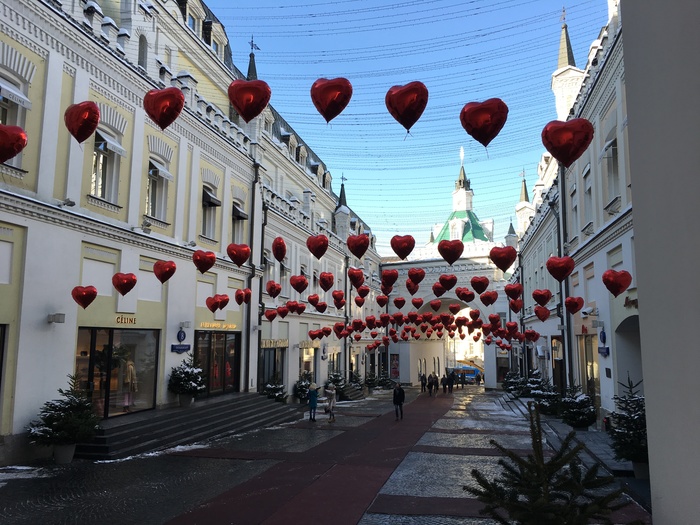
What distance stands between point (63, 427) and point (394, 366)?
137 ft

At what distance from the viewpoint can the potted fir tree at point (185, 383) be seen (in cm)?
1728

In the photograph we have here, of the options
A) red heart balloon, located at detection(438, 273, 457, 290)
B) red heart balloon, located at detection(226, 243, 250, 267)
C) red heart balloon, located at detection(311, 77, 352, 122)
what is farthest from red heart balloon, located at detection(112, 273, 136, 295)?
red heart balloon, located at detection(438, 273, 457, 290)

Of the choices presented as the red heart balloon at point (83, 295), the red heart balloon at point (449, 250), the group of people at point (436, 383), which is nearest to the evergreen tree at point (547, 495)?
the red heart balloon at point (449, 250)

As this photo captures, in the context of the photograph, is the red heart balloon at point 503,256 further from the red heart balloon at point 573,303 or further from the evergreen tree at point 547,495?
the evergreen tree at point 547,495

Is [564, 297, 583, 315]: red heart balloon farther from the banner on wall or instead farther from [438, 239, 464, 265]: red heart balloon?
the banner on wall

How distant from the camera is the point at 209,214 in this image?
20.8 metres

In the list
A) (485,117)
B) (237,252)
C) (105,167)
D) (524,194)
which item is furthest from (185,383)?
(524,194)

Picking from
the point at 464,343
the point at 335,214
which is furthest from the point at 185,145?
the point at 464,343

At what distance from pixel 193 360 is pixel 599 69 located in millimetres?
15589

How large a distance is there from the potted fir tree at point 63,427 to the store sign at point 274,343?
12.1 meters

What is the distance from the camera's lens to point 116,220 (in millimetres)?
15172

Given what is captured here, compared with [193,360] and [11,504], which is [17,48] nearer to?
[11,504]

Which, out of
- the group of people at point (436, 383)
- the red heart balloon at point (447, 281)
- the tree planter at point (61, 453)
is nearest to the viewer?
the tree planter at point (61, 453)

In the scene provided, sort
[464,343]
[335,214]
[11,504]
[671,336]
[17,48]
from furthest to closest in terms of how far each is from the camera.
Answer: [464,343] < [335,214] < [17,48] < [11,504] < [671,336]
